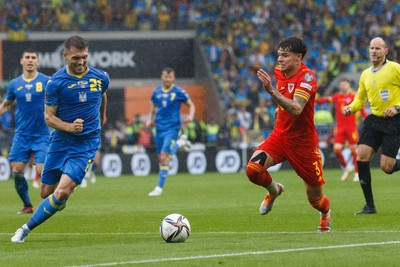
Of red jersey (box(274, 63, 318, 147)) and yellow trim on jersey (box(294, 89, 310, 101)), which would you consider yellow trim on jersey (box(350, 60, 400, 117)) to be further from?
yellow trim on jersey (box(294, 89, 310, 101))

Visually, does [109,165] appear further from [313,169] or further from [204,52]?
[313,169]

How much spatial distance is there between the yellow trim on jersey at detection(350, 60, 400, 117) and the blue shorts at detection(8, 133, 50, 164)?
16.5 feet

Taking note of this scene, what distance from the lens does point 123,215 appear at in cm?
1483

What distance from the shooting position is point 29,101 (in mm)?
15430

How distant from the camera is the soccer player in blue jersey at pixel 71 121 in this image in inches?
410

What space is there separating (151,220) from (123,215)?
1.23 m

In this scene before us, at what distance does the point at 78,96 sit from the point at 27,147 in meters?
5.01

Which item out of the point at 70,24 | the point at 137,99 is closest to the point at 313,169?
the point at 137,99

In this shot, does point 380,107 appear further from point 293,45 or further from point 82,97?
point 82,97

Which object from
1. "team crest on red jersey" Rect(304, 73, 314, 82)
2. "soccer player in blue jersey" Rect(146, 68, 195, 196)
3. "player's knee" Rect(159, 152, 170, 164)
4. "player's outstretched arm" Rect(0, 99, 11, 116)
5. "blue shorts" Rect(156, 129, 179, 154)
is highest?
"team crest on red jersey" Rect(304, 73, 314, 82)

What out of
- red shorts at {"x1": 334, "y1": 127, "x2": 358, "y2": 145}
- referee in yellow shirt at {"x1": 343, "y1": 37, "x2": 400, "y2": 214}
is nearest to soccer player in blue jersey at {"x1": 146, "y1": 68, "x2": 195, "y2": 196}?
red shorts at {"x1": 334, "y1": 127, "x2": 358, "y2": 145}

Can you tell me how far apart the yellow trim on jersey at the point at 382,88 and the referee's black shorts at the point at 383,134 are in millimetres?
131

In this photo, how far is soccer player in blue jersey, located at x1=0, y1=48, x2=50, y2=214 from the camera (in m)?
15.4

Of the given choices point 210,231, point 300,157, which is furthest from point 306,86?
point 210,231
